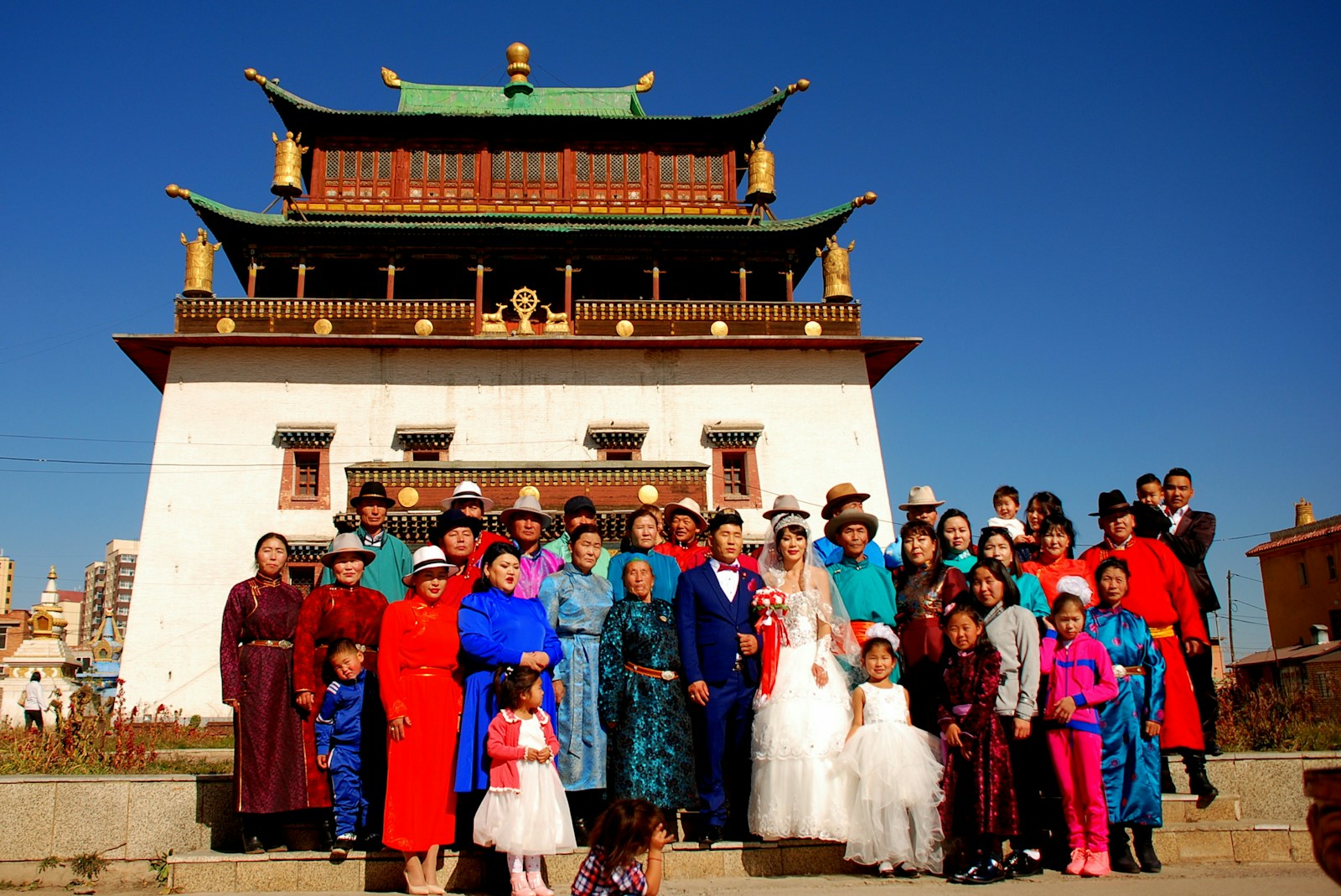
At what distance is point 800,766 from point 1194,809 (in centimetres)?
324

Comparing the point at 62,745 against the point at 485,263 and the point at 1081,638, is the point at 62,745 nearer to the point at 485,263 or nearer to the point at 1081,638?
the point at 1081,638

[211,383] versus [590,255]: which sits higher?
[590,255]

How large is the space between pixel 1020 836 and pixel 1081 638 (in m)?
1.29

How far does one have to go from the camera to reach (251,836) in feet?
22.9

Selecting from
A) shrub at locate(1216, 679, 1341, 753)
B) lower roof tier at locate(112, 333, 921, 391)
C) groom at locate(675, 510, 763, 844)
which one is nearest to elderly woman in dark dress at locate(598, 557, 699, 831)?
groom at locate(675, 510, 763, 844)

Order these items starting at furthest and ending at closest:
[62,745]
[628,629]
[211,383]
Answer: [211,383] < [62,745] < [628,629]

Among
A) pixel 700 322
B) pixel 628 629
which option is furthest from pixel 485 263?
pixel 628 629

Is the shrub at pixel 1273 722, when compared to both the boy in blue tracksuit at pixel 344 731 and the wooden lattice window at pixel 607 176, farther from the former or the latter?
the wooden lattice window at pixel 607 176

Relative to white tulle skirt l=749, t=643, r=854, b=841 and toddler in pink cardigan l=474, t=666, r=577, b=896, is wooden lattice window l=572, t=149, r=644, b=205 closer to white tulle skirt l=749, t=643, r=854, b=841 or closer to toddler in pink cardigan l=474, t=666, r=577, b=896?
white tulle skirt l=749, t=643, r=854, b=841

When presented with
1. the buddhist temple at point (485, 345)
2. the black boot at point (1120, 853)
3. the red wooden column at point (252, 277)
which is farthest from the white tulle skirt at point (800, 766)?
the red wooden column at point (252, 277)

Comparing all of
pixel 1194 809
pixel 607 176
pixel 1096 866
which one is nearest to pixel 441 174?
pixel 607 176

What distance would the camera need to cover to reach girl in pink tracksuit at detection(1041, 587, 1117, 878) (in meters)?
6.63

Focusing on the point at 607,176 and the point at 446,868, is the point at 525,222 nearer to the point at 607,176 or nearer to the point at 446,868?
the point at 607,176

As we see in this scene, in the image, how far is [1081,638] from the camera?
6.93 metres
